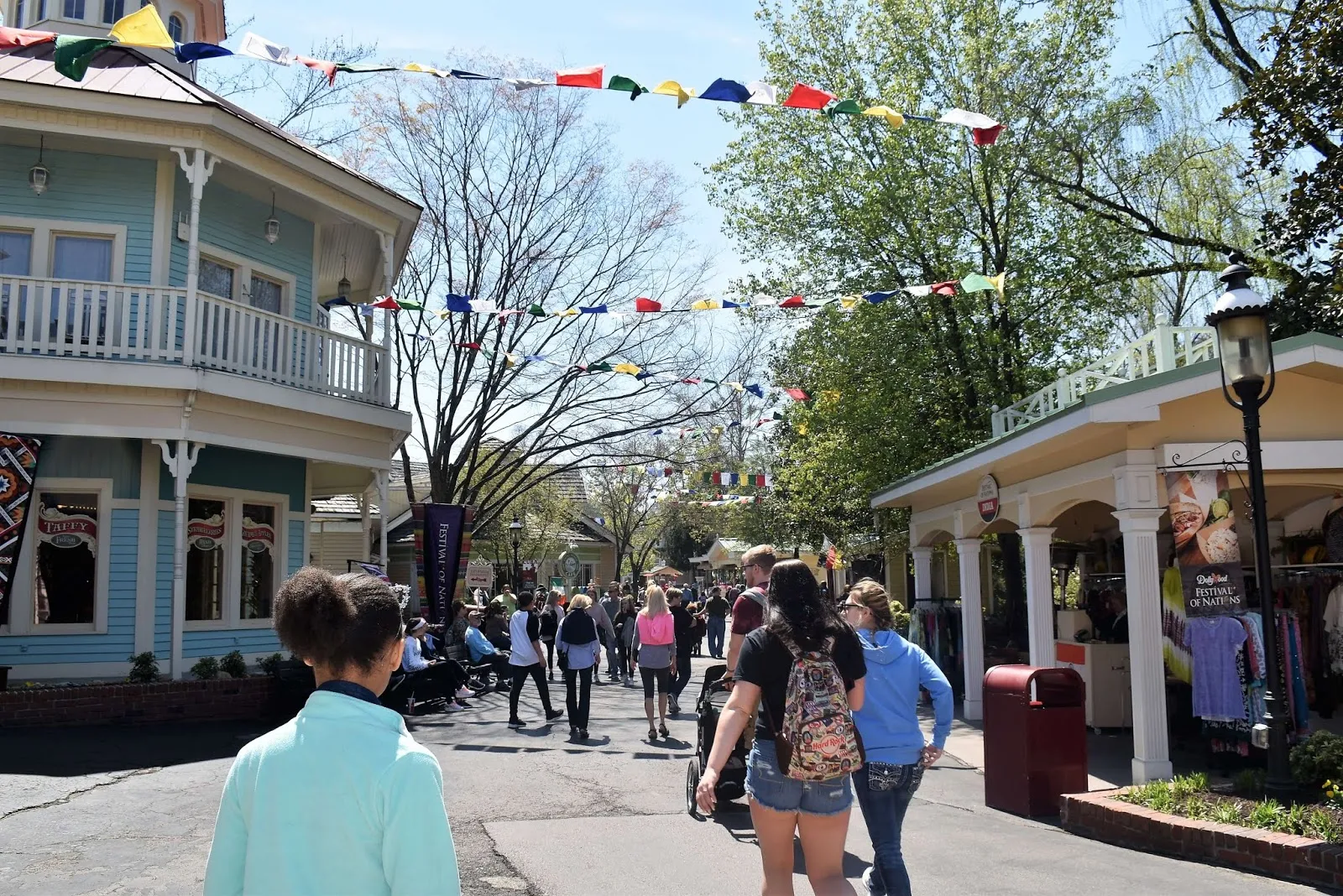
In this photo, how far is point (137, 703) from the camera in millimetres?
12648

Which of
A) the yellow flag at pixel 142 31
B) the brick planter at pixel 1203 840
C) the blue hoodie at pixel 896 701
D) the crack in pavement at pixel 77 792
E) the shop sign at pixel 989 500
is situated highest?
the yellow flag at pixel 142 31

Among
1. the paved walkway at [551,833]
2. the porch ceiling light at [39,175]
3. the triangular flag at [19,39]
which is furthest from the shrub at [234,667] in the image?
the triangular flag at [19,39]

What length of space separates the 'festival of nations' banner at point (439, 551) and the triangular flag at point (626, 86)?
924 cm

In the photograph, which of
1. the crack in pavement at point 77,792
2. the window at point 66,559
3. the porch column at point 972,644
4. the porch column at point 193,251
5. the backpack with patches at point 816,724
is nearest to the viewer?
the backpack with patches at point 816,724

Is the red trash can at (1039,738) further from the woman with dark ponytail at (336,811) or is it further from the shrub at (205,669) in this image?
the shrub at (205,669)

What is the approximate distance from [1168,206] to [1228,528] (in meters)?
13.4

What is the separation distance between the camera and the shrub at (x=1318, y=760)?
7.95m

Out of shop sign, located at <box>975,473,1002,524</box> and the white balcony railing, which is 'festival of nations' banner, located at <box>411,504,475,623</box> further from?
shop sign, located at <box>975,473,1002,524</box>

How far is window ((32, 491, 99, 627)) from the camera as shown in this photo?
14352 millimetres

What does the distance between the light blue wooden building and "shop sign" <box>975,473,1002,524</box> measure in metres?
8.40

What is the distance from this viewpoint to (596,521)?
54969 millimetres

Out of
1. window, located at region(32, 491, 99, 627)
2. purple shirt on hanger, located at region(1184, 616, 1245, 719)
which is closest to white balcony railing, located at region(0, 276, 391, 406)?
window, located at region(32, 491, 99, 627)

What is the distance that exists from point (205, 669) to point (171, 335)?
13.3 feet

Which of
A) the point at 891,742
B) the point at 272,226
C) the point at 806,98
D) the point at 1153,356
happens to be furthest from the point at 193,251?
the point at 891,742
